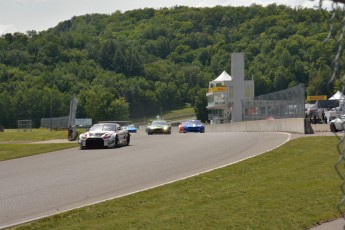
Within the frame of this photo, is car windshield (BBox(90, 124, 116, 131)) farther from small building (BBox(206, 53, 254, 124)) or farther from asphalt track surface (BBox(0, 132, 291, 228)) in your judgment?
small building (BBox(206, 53, 254, 124))

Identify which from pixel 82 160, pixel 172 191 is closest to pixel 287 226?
pixel 172 191

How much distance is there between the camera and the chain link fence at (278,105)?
120 ft

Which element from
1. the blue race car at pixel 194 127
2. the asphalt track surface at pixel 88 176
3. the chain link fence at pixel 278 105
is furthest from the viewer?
the blue race car at pixel 194 127

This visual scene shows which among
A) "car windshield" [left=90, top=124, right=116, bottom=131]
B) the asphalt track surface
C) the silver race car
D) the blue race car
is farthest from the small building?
the asphalt track surface

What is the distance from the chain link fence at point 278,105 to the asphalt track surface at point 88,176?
1150 centimetres

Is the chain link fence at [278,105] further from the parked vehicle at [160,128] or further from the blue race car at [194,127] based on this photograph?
the parked vehicle at [160,128]

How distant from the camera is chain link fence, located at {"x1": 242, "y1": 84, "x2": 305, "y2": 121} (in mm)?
36625

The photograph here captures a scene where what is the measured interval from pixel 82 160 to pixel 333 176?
Result: 11700 millimetres

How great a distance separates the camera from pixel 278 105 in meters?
43.2

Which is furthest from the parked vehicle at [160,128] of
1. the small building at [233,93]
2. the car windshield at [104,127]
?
the small building at [233,93]

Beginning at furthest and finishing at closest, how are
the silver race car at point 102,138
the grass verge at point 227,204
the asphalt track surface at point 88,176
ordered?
the silver race car at point 102,138 → the asphalt track surface at point 88,176 → the grass verge at point 227,204

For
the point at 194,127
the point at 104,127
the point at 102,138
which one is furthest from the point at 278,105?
the point at 102,138

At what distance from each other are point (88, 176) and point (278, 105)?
87.6 ft

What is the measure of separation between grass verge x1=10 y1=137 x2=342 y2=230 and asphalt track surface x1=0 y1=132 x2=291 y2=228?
945 mm
